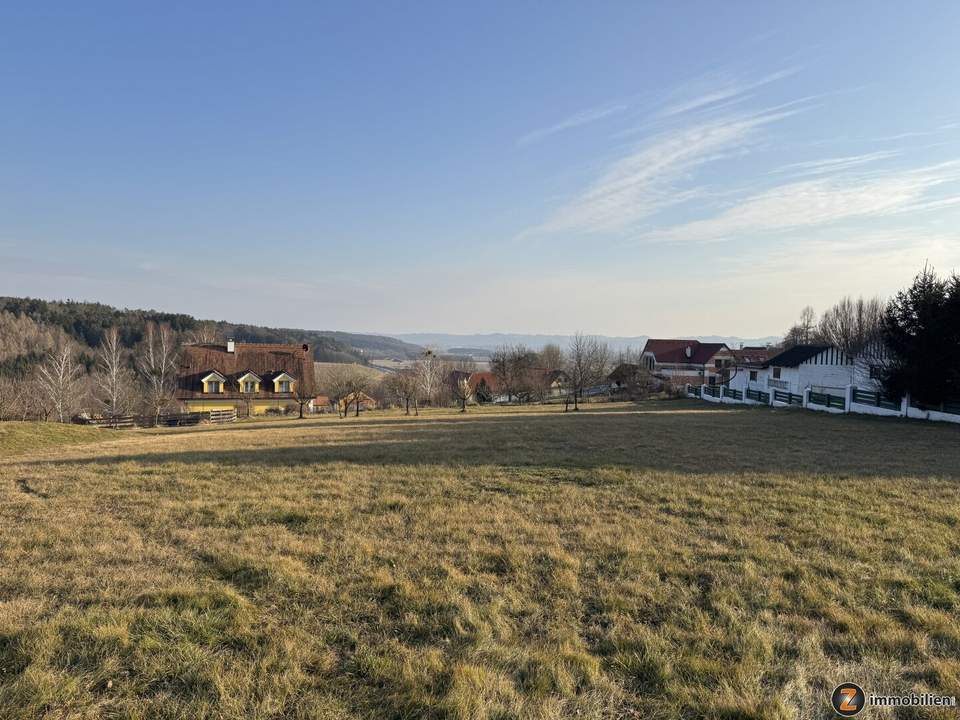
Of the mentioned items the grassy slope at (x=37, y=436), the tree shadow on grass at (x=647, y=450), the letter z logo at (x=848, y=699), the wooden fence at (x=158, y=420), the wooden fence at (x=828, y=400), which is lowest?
the wooden fence at (x=158, y=420)

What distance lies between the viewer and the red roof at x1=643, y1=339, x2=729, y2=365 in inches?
2598

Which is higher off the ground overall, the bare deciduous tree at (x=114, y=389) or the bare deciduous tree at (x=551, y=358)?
the bare deciduous tree at (x=551, y=358)

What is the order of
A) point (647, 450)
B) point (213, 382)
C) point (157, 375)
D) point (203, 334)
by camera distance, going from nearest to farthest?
point (647, 450) → point (157, 375) → point (213, 382) → point (203, 334)

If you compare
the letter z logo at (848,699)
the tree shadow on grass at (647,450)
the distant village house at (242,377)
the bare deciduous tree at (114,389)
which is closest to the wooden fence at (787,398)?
the tree shadow on grass at (647,450)

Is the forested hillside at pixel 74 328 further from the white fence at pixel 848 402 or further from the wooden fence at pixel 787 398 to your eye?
the wooden fence at pixel 787 398

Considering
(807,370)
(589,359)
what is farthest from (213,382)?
(807,370)

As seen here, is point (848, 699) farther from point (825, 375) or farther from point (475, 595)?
point (825, 375)

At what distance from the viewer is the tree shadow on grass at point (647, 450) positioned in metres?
10.9

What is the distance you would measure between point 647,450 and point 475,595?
32.2 ft

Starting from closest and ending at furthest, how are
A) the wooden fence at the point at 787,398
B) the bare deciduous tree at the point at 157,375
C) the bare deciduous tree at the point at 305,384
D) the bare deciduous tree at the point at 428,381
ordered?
the wooden fence at the point at 787,398 < the bare deciduous tree at the point at 157,375 < the bare deciduous tree at the point at 305,384 < the bare deciduous tree at the point at 428,381

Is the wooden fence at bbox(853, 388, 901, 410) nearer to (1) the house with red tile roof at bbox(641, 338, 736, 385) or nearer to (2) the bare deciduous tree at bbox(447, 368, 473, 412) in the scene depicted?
(2) the bare deciduous tree at bbox(447, 368, 473, 412)

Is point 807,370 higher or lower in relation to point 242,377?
higher

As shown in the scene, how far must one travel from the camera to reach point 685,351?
6719cm

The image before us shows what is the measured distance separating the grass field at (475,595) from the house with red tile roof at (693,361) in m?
59.2
